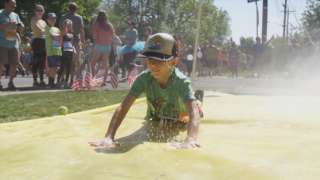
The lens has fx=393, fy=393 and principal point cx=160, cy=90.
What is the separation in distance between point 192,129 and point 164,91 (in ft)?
1.93

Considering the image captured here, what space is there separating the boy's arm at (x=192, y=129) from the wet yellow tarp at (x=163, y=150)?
0.10 metres

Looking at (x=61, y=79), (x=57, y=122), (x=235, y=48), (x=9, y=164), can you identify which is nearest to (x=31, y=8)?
(x=235, y=48)

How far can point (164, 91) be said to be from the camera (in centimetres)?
358

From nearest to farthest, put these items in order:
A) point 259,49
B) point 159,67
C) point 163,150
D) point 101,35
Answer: point 163,150 < point 159,67 < point 101,35 < point 259,49

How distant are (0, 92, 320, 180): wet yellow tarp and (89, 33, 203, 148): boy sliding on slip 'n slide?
0.16m

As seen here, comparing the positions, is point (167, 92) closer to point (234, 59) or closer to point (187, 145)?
point (187, 145)

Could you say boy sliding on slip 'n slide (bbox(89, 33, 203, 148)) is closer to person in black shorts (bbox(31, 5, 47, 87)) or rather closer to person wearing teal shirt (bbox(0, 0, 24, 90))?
person wearing teal shirt (bbox(0, 0, 24, 90))

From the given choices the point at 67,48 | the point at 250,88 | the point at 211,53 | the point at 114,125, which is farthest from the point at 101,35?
the point at 211,53

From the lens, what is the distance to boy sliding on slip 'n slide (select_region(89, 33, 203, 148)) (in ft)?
10.4

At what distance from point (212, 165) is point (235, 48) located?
53.7ft

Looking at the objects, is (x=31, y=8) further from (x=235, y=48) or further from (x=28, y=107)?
(x=28, y=107)

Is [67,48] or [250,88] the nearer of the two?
Result: [67,48]

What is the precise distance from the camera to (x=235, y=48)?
18.4 m

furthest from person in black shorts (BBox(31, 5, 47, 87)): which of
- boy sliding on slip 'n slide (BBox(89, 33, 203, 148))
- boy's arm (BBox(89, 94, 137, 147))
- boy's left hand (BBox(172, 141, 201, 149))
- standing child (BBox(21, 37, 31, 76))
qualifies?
standing child (BBox(21, 37, 31, 76))
